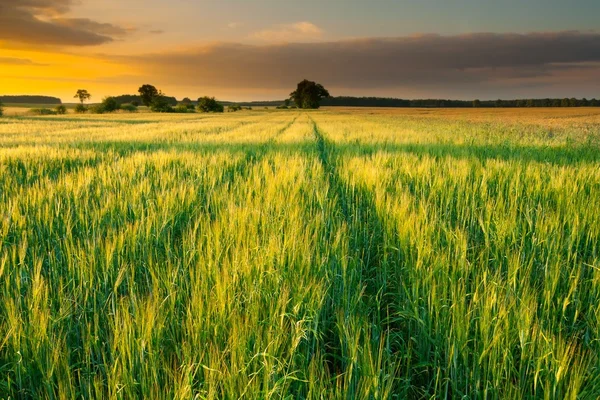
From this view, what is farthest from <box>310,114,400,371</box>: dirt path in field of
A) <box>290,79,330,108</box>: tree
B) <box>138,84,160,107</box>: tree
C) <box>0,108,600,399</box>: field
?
<box>138,84,160,107</box>: tree

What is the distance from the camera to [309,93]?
98.9 meters

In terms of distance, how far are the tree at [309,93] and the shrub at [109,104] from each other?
143 ft

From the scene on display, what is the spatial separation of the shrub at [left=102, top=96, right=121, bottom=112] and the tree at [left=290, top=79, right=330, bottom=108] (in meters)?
43.6

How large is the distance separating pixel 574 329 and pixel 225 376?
1345 mm

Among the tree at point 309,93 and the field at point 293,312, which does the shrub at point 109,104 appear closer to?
the tree at point 309,93

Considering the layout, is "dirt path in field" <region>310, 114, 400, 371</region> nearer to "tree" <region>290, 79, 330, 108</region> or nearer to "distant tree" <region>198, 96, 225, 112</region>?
"distant tree" <region>198, 96, 225, 112</region>

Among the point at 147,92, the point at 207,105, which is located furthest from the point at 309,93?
the point at 147,92

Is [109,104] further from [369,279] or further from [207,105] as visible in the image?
[369,279]

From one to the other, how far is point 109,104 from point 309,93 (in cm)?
4599

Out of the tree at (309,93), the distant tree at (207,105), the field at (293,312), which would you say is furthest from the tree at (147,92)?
the field at (293,312)

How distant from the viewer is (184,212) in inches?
124

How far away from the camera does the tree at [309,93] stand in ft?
326

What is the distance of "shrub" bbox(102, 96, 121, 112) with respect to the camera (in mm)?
73625

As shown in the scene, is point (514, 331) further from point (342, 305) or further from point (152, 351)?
point (152, 351)
